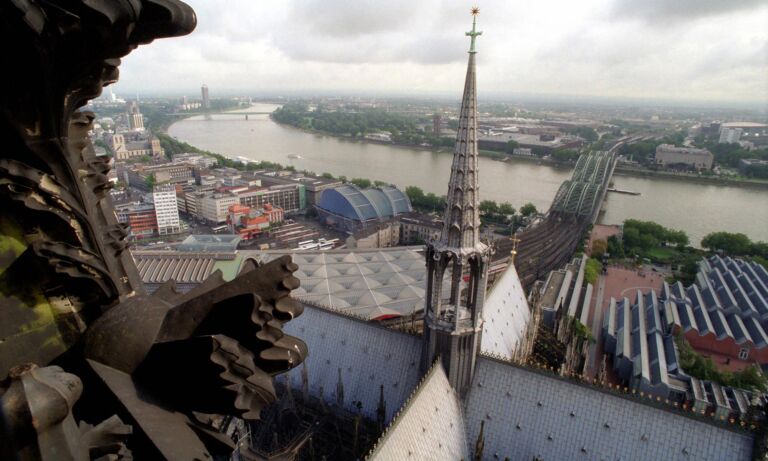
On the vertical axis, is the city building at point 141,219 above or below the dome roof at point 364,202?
below

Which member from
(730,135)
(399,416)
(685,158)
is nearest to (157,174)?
(399,416)

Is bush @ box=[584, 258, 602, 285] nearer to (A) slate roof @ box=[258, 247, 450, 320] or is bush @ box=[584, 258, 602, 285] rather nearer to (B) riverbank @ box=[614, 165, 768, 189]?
(A) slate roof @ box=[258, 247, 450, 320]

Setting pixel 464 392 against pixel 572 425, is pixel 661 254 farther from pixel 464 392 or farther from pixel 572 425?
pixel 464 392

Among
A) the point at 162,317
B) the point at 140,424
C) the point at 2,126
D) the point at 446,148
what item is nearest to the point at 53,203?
the point at 2,126

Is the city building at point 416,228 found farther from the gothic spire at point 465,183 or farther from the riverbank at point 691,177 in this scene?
the riverbank at point 691,177

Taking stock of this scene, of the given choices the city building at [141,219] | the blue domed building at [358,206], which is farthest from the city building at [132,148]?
the blue domed building at [358,206]

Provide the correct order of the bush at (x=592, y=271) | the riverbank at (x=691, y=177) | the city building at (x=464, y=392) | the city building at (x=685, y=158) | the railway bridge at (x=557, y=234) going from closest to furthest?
the city building at (x=464, y=392) → the bush at (x=592, y=271) → the railway bridge at (x=557, y=234) → the riverbank at (x=691, y=177) → the city building at (x=685, y=158)
